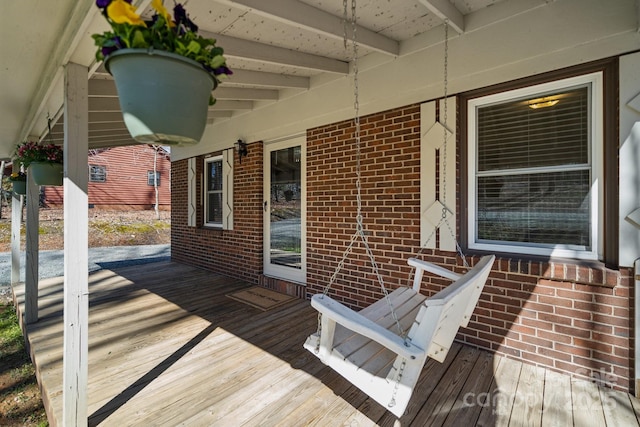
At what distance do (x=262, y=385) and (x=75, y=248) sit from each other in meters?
1.41

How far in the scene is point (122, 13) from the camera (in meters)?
0.94

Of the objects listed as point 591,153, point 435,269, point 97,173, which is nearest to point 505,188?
point 591,153

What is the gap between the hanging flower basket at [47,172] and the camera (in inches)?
102

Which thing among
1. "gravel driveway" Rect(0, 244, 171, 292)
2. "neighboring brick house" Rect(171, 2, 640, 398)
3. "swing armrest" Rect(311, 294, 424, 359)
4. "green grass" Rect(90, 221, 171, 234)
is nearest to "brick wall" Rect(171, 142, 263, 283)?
"neighboring brick house" Rect(171, 2, 640, 398)

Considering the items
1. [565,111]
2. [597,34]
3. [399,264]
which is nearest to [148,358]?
[399,264]

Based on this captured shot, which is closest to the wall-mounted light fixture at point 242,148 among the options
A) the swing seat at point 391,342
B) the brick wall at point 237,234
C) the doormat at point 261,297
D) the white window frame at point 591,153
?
the brick wall at point 237,234

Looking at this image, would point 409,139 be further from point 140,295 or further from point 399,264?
point 140,295

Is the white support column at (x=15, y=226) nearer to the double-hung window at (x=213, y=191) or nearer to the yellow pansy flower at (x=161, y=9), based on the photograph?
the double-hung window at (x=213, y=191)

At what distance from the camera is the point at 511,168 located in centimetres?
246

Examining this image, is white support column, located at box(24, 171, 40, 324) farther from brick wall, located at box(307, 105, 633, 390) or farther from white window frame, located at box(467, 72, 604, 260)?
white window frame, located at box(467, 72, 604, 260)

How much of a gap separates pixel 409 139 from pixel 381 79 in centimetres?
71

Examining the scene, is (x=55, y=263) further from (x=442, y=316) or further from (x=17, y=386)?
(x=442, y=316)

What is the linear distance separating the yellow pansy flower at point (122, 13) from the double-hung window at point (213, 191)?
14.6ft

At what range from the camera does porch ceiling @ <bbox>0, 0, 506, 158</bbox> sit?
64.3 inches
